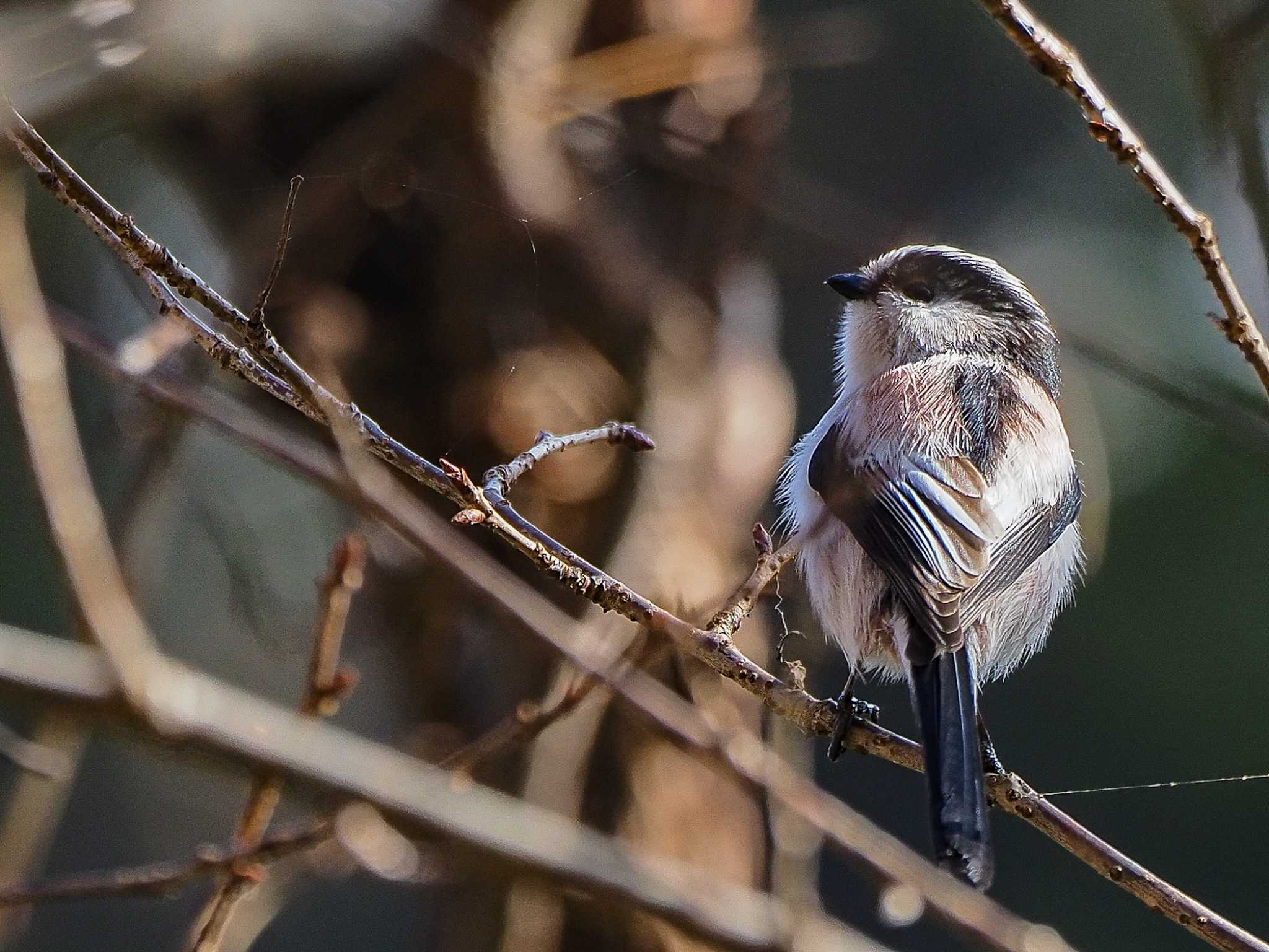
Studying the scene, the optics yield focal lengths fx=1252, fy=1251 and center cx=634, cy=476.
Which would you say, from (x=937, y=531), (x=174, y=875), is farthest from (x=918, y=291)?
(x=174, y=875)

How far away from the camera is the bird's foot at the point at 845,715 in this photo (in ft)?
6.50

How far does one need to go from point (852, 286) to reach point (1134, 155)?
1127 mm

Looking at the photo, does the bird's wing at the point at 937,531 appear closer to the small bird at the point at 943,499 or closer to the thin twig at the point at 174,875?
the small bird at the point at 943,499

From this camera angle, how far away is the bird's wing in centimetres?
195

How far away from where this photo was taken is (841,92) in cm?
483

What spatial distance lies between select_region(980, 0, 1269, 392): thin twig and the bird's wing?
0.51 metres

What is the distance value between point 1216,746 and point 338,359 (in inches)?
104

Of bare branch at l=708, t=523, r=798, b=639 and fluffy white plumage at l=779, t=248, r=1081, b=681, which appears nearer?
bare branch at l=708, t=523, r=798, b=639

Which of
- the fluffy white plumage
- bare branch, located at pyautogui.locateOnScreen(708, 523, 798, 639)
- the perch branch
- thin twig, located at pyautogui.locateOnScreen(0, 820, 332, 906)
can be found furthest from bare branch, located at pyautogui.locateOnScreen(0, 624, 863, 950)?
the fluffy white plumage

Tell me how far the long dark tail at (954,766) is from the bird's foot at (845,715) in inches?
5.3

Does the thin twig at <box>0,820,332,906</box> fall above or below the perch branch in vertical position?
below

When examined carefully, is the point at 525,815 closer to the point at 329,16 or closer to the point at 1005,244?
the point at 329,16

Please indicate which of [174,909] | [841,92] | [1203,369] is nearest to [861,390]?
[1203,369]

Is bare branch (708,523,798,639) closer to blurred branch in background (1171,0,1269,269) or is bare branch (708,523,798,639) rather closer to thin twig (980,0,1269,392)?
thin twig (980,0,1269,392)
